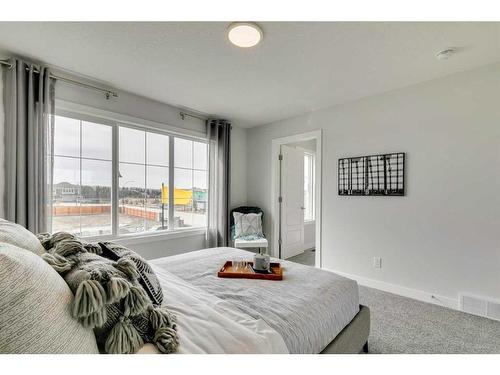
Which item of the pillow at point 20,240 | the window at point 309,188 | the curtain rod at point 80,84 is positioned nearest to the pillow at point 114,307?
the pillow at point 20,240

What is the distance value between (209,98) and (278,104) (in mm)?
938

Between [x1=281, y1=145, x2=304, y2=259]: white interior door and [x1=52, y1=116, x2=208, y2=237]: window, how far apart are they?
138 cm

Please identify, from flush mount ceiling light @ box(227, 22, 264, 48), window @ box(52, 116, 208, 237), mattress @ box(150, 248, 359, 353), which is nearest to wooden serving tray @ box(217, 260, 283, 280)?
mattress @ box(150, 248, 359, 353)

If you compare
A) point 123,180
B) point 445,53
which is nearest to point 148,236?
point 123,180

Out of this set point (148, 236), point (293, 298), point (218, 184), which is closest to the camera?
point (293, 298)

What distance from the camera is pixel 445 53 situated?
1.97 m

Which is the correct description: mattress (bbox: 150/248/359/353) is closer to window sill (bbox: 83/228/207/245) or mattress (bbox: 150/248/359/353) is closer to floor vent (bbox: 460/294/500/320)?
window sill (bbox: 83/228/207/245)

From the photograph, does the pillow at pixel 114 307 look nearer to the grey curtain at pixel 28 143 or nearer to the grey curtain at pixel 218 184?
the grey curtain at pixel 28 143

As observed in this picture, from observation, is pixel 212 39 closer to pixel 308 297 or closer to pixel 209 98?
pixel 209 98

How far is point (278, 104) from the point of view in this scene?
3.20m

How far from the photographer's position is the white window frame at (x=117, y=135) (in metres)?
2.52

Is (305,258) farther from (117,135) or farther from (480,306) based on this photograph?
(117,135)

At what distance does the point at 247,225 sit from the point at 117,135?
2221 millimetres

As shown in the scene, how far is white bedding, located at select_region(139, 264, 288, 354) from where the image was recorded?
85cm
